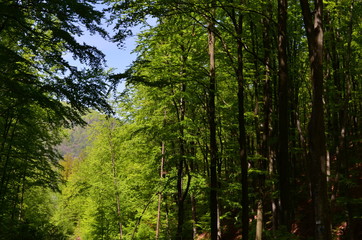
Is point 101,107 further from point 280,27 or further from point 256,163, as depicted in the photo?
point 256,163

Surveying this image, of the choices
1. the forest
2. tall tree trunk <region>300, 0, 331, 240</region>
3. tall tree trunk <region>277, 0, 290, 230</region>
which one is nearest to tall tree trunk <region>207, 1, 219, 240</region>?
the forest

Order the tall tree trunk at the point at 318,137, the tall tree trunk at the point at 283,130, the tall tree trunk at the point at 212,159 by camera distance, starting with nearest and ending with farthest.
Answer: the tall tree trunk at the point at 318,137, the tall tree trunk at the point at 283,130, the tall tree trunk at the point at 212,159

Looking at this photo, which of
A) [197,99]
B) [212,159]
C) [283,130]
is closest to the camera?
[283,130]

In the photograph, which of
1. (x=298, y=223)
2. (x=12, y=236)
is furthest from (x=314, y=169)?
(x=298, y=223)

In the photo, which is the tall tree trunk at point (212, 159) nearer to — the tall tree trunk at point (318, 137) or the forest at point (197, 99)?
the forest at point (197, 99)

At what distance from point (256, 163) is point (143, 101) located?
735 cm

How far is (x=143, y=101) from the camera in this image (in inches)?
634

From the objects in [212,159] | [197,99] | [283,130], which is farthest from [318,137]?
[197,99]

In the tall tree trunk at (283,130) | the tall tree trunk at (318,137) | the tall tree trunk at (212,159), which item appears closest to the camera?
the tall tree trunk at (318,137)

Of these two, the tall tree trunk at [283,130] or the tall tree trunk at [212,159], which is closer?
the tall tree trunk at [283,130]

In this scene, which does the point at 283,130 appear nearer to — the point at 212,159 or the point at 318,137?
the point at 318,137

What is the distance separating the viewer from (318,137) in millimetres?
4461

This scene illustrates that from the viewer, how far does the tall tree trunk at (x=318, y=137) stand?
13.8 ft

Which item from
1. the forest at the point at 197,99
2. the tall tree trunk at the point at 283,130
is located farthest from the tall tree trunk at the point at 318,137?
the tall tree trunk at the point at 283,130
